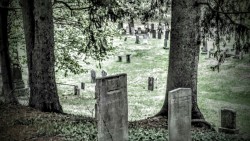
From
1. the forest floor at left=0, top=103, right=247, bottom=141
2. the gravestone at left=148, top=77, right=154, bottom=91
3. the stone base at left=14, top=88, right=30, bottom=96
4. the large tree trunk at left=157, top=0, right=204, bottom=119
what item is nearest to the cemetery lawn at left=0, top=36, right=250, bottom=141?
the forest floor at left=0, top=103, right=247, bottom=141

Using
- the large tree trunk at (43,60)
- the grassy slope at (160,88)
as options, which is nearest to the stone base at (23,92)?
the grassy slope at (160,88)

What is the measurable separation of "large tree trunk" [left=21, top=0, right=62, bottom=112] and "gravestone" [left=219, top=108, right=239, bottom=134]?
508 centimetres

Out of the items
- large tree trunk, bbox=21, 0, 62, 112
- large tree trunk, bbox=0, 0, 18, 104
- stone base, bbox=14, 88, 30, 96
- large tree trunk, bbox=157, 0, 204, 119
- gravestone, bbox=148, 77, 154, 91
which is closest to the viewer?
large tree trunk, bbox=157, 0, 204, 119

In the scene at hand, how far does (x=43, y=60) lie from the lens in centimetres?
1066

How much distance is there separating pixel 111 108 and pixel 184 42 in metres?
3.64

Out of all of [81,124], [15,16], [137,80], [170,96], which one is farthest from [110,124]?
[137,80]

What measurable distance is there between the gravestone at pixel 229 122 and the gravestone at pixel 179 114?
12.6ft

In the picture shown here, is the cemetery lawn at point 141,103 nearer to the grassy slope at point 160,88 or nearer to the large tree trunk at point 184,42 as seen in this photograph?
the grassy slope at point 160,88

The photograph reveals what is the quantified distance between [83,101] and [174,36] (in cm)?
919

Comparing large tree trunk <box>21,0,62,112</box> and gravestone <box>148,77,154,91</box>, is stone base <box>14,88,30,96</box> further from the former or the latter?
large tree trunk <box>21,0,62,112</box>

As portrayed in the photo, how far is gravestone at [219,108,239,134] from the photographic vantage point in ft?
36.8

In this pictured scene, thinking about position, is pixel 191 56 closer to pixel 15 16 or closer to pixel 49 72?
pixel 49 72

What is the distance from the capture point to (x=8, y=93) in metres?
13.1

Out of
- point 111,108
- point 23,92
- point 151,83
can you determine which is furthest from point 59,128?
point 151,83
